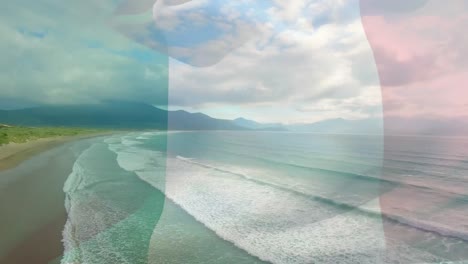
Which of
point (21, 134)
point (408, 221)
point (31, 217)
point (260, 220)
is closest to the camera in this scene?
point (260, 220)

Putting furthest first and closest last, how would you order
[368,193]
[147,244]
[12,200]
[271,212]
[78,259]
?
[368,193] → [12,200] → [271,212] → [147,244] → [78,259]

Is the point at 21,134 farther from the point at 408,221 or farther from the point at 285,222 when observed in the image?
the point at 408,221

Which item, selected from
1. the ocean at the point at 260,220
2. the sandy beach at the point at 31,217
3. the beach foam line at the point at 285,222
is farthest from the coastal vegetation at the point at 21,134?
the beach foam line at the point at 285,222

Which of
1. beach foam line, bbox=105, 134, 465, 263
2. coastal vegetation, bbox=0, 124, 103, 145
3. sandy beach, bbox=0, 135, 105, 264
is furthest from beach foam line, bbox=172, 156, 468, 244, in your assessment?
coastal vegetation, bbox=0, 124, 103, 145

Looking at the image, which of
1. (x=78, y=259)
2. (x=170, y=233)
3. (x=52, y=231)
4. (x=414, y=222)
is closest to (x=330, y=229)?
(x=414, y=222)

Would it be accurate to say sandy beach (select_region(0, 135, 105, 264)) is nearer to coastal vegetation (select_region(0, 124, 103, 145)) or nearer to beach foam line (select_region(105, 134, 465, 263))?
beach foam line (select_region(105, 134, 465, 263))

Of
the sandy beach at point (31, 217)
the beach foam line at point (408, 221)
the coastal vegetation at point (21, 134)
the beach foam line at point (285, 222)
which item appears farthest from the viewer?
the coastal vegetation at point (21, 134)

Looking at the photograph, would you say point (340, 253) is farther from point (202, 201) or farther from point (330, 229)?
point (202, 201)

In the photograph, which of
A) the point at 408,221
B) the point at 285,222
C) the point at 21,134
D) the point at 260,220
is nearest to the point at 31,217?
the point at 260,220

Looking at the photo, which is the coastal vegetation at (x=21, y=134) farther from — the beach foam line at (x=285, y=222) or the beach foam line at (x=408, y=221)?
the beach foam line at (x=408, y=221)

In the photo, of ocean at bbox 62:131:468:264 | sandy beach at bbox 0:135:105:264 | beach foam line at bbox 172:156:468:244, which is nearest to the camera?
sandy beach at bbox 0:135:105:264

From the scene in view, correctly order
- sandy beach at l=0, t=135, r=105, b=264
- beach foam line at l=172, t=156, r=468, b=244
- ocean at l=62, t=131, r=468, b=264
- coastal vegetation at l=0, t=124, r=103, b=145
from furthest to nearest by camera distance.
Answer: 1. coastal vegetation at l=0, t=124, r=103, b=145
2. beach foam line at l=172, t=156, r=468, b=244
3. ocean at l=62, t=131, r=468, b=264
4. sandy beach at l=0, t=135, r=105, b=264
